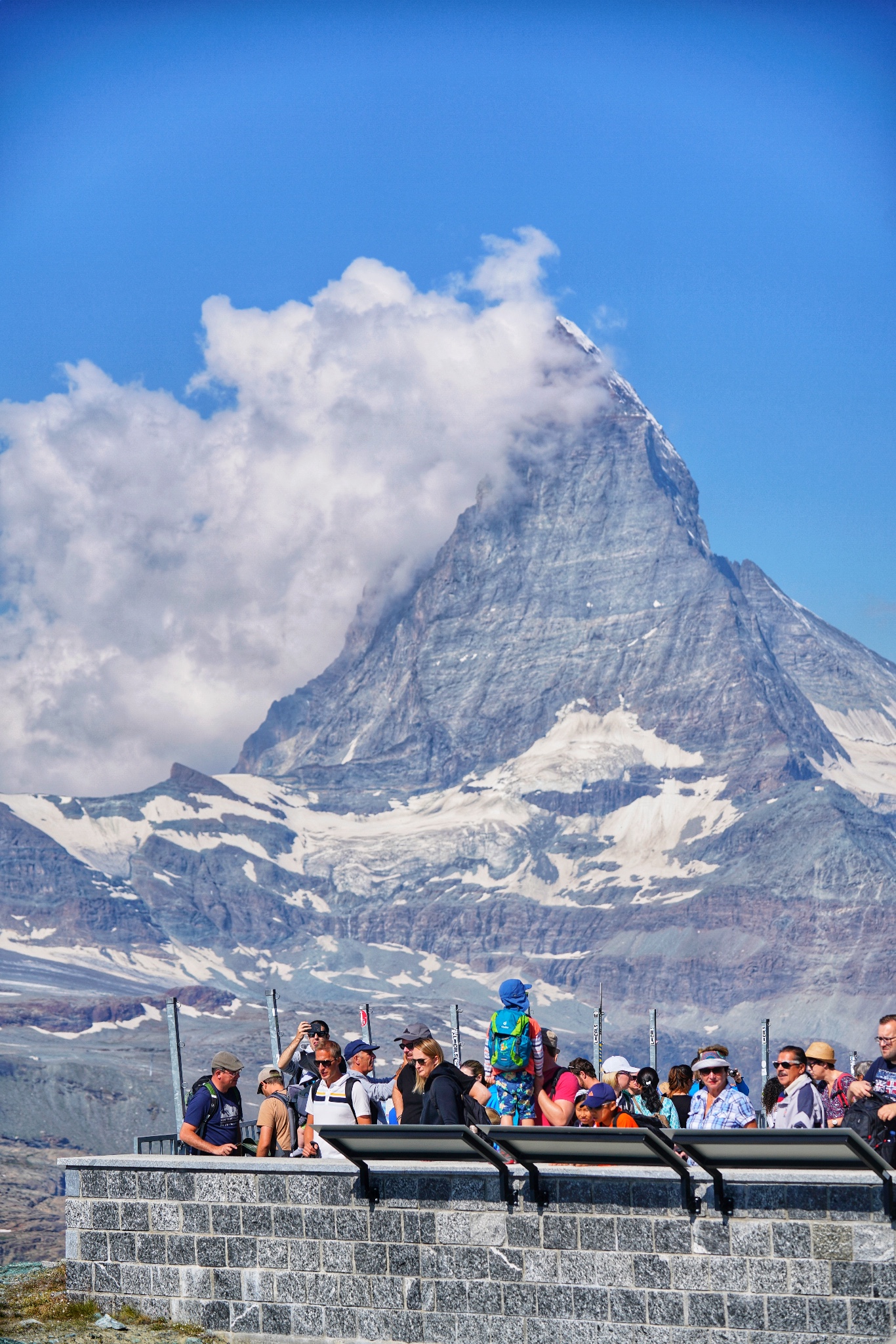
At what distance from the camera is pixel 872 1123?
1011cm

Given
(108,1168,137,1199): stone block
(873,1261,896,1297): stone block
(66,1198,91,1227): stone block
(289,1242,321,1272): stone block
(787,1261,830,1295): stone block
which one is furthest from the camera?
(66,1198,91,1227): stone block

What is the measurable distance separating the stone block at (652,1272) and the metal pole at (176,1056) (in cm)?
445

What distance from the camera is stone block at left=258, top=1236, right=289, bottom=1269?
36.9 ft

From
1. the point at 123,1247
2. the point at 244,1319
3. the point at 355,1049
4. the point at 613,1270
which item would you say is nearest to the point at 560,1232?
the point at 613,1270

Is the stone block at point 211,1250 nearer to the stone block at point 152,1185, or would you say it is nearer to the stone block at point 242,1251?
the stone block at point 242,1251

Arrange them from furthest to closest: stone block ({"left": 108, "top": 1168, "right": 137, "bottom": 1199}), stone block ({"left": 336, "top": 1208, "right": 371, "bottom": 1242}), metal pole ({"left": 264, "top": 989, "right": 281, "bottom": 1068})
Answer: metal pole ({"left": 264, "top": 989, "right": 281, "bottom": 1068}) → stone block ({"left": 108, "top": 1168, "right": 137, "bottom": 1199}) → stone block ({"left": 336, "top": 1208, "right": 371, "bottom": 1242})

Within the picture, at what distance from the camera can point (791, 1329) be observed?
9805mm

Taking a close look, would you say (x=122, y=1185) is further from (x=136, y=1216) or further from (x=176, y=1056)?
(x=176, y=1056)

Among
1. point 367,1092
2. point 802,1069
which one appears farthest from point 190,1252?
point 802,1069

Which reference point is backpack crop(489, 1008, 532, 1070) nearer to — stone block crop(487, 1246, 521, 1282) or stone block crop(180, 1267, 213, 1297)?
stone block crop(487, 1246, 521, 1282)

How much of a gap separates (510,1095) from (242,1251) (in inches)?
85.4

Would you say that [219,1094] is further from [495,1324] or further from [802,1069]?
[802,1069]

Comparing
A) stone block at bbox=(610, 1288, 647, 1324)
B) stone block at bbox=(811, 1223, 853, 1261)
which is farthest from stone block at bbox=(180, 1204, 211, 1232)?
stone block at bbox=(811, 1223, 853, 1261)

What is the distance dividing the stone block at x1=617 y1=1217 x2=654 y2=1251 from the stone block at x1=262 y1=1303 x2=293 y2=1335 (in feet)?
8.05
